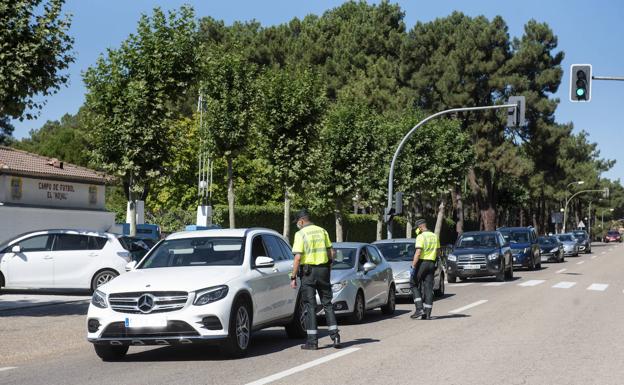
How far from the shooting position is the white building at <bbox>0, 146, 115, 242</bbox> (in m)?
41.9

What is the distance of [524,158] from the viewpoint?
220 ft

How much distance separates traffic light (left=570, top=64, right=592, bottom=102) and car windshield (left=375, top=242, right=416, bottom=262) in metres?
6.31

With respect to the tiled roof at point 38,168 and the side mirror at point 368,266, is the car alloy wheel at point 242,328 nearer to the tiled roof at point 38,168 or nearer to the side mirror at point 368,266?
the side mirror at point 368,266

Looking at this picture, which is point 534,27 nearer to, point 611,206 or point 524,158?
point 524,158

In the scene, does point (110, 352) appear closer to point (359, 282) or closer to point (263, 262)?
point (263, 262)

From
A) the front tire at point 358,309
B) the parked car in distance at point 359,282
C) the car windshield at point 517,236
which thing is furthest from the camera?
the car windshield at point 517,236

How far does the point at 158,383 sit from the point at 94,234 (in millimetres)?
14563

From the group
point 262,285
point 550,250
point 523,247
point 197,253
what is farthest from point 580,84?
point 550,250

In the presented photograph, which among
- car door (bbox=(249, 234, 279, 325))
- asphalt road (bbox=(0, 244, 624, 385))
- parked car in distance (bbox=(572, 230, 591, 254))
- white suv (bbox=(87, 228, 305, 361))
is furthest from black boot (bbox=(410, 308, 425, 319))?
parked car in distance (bbox=(572, 230, 591, 254))

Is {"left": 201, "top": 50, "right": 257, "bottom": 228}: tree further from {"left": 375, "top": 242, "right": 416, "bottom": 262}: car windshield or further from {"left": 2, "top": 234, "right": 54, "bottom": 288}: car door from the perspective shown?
{"left": 375, "top": 242, "right": 416, "bottom": 262}: car windshield

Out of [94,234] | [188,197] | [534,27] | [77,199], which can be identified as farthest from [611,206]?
[94,234]

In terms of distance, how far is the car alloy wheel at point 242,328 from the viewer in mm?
11141

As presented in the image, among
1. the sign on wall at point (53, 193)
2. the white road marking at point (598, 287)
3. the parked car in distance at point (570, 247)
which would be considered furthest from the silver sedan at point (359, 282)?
the parked car in distance at point (570, 247)

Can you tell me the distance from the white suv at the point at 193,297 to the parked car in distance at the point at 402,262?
8.87 m
